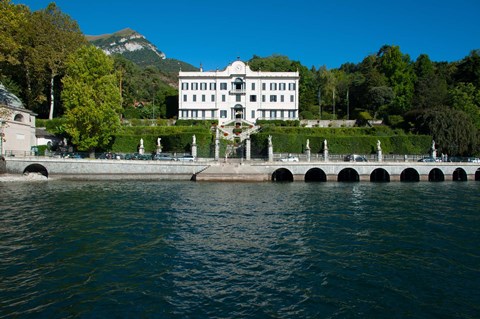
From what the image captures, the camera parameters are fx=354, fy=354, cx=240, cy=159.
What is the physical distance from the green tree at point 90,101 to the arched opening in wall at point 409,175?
44298 millimetres

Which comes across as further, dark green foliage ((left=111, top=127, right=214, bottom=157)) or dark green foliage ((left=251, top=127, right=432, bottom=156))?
dark green foliage ((left=251, top=127, right=432, bottom=156))

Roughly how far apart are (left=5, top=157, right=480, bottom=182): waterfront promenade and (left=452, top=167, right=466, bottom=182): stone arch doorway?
1.17 ft

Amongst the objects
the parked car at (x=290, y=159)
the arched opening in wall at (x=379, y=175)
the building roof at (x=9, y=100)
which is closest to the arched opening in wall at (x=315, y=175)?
the parked car at (x=290, y=159)

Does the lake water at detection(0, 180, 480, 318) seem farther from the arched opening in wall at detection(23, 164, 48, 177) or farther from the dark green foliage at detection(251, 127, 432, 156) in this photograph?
the dark green foliage at detection(251, 127, 432, 156)

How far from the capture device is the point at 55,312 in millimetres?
10586

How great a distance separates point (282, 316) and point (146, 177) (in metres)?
39.8

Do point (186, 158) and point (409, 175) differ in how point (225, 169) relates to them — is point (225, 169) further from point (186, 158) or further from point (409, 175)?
point (409, 175)

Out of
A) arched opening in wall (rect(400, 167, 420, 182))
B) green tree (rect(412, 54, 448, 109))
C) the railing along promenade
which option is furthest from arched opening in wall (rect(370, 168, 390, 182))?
green tree (rect(412, 54, 448, 109))

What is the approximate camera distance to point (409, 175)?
2141 inches

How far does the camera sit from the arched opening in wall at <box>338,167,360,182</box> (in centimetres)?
5260

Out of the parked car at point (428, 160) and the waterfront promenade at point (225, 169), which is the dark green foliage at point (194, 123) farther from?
the parked car at point (428, 160)

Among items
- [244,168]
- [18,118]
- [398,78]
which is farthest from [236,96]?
[18,118]

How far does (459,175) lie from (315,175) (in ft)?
75.4

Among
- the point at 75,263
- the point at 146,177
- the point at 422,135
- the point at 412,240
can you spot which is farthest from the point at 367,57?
the point at 75,263
